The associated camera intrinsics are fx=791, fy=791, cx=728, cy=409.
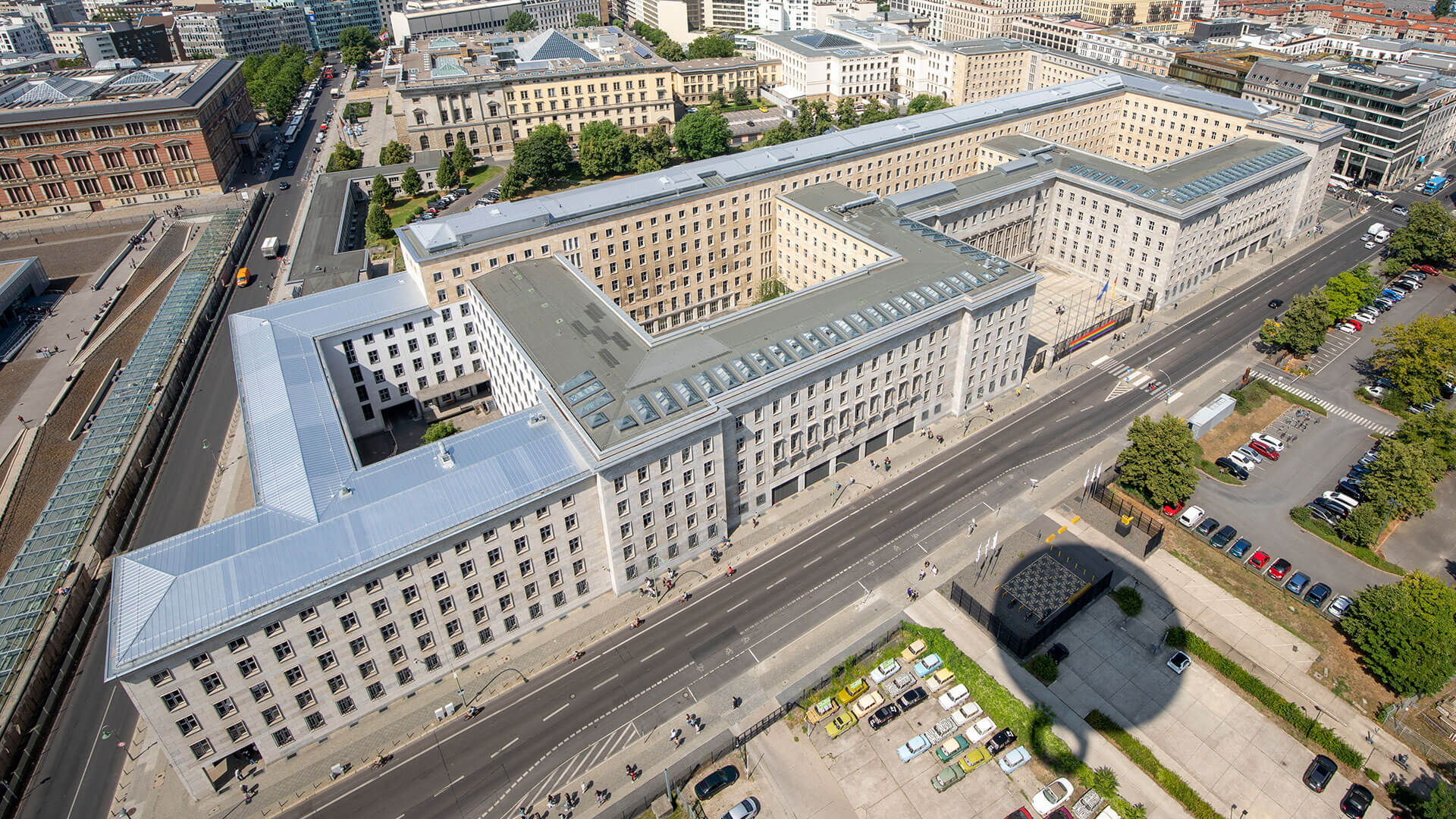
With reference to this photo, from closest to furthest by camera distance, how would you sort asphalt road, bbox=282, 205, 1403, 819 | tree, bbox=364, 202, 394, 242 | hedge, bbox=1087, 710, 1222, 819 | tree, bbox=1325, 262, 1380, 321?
hedge, bbox=1087, 710, 1222, 819 < asphalt road, bbox=282, 205, 1403, 819 < tree, bbox=1325, 262, 1380, 321 < tree, bbox=364, 202, 394, 242

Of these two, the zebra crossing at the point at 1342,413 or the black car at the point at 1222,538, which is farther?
the zebra crossing at the point at 1342,413

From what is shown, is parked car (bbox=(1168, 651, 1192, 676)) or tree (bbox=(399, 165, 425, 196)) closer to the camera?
parked car (bbox=(1168, 651, 1192, 676))

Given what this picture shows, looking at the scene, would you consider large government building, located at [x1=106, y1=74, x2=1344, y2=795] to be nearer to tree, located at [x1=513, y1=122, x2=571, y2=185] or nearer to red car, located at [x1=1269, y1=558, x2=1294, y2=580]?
red car, located at [x1=1269, y1=558, x2=1294, y2=580]

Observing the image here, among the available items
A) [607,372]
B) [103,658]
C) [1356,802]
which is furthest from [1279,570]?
[103,658]

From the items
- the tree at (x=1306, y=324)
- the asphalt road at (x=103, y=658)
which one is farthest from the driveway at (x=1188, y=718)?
the asphalt road at (x=103, y=658)

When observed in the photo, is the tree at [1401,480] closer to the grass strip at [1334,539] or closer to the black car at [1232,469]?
the grass strip at [1334,539]

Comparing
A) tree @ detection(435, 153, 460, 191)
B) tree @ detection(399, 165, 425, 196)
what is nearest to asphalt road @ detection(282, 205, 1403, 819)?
tree @ detection(435, 153, 460, 191)
